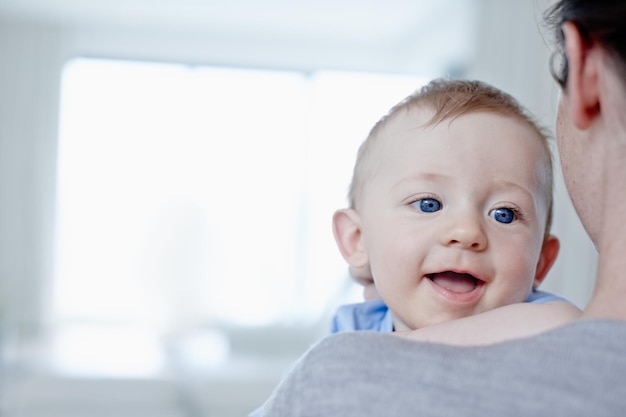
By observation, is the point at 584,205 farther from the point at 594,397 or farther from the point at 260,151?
the point at 260,151

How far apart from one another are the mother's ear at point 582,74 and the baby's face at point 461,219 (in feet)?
0.88

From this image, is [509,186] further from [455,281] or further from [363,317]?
[363,317]

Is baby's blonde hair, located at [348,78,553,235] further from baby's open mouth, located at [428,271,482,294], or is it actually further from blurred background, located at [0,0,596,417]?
blurred background, located at [0,0,596,417]

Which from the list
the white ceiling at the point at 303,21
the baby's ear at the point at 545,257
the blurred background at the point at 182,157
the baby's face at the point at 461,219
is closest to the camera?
the baby's face at the point at 461,219

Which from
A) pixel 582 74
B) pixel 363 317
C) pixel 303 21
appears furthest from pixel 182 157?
pixel 582 74

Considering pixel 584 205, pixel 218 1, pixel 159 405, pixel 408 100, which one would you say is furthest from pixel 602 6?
pixel 218 1

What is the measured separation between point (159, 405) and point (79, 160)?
120 inches

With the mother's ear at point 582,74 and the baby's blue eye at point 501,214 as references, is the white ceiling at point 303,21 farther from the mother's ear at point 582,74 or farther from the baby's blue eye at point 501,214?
the mother's ear at point 582,74

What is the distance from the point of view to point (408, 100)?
47.3 inches

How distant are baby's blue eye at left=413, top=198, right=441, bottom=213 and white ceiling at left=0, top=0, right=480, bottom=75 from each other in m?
5.90

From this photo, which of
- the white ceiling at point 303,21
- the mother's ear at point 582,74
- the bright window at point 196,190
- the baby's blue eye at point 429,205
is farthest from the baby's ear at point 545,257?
the bright window at point 196,190

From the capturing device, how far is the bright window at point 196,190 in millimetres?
8297

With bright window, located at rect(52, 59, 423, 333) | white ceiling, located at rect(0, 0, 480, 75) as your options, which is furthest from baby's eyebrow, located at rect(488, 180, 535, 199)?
bright window, located at rect(52, 59, 423, 333)

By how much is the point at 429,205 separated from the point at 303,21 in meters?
7.10
